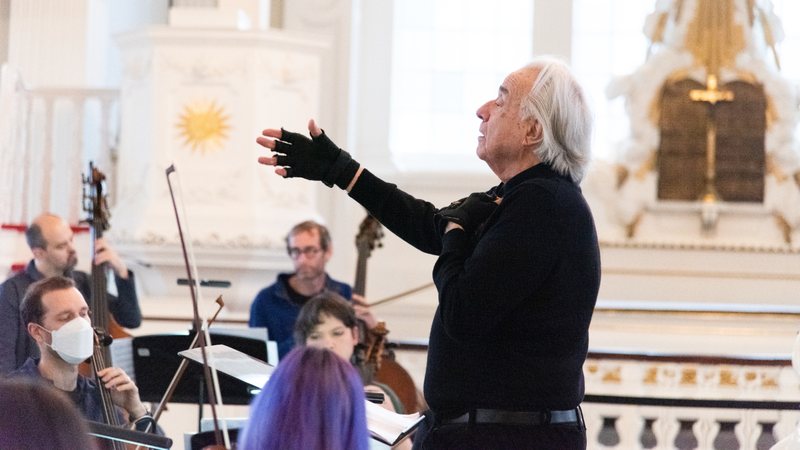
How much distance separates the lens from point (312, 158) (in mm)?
3000

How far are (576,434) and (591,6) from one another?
277 inches

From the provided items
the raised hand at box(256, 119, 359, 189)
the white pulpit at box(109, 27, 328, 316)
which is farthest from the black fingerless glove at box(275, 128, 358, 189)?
the white pulpit at box(109, 27, 328, 316)

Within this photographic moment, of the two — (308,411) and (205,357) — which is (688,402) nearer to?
(205,357)

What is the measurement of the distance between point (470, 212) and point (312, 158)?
0.40 metres

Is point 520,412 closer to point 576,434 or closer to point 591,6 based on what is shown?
point 576,434

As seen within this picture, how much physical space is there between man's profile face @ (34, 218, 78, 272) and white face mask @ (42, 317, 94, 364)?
184cm

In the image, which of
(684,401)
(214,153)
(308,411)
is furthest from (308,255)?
(308,411)

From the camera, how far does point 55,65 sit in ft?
27.5

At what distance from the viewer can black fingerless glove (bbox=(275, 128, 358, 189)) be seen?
9.79ft

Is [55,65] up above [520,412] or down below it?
above

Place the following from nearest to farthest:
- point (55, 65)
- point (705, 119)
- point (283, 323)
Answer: point (283, 323)
point (55, 65)
point (705, 119)

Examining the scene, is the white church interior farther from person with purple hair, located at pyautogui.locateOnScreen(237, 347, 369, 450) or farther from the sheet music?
person with purple hair, located at pyautogui.locateOnScreen(237, 347, 369, 450)

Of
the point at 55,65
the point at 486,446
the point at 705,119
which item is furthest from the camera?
the point at 705,119

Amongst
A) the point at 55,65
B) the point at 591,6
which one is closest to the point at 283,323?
the point at 55,65
